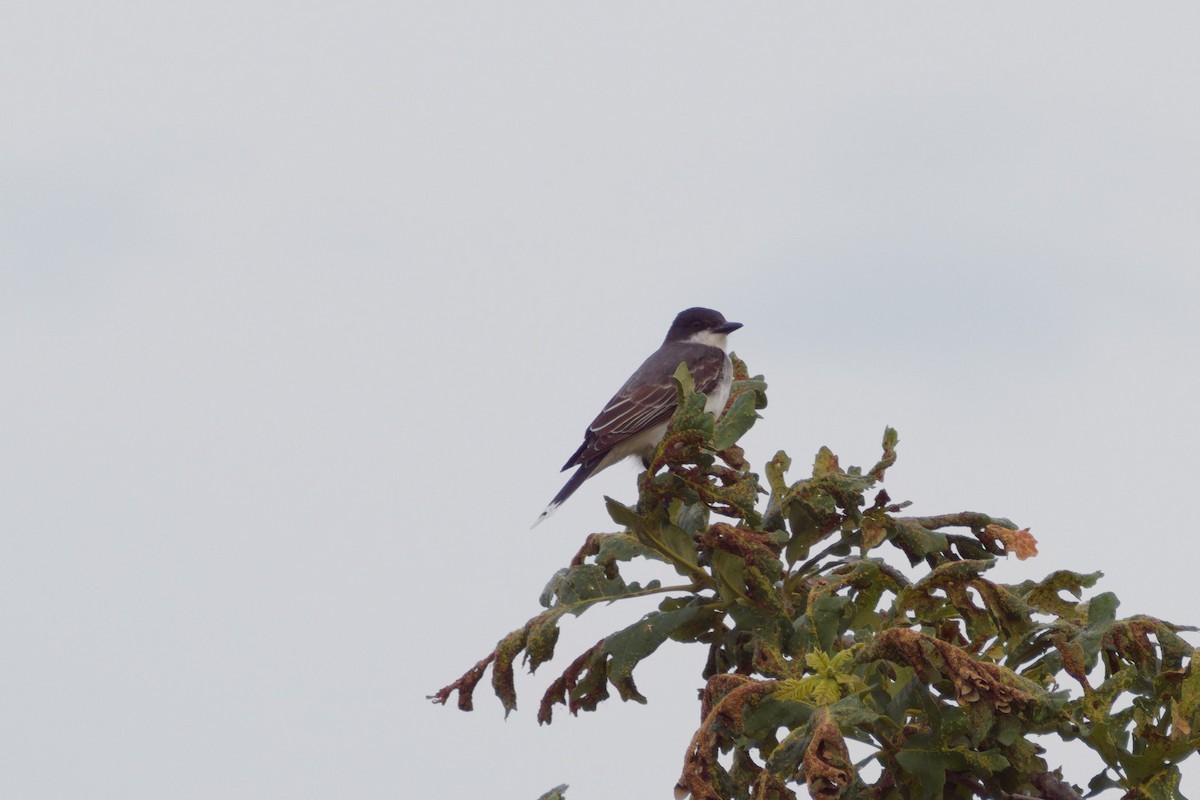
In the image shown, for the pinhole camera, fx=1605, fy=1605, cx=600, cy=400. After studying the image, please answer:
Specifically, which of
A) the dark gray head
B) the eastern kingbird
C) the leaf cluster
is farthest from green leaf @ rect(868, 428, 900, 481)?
the dark gray head

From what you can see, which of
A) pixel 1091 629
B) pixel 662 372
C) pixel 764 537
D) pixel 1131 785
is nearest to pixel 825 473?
pixel 764 537

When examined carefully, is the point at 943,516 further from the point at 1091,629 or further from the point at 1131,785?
the point at 1131,785

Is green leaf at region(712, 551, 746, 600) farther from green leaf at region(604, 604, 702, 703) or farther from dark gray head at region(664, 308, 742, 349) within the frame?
dark gray head at region(664, 308, 742, 349)

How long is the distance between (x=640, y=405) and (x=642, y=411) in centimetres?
7

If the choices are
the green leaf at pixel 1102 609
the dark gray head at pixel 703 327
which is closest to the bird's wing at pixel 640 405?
the dark gray head at pixel 703 327

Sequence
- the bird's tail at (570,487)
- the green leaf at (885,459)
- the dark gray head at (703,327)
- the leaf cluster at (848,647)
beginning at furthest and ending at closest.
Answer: the dark gray head at (703,327), the bird's tail at (570,487), the green leaf at (885,459), the leaf cluster at (848,647)

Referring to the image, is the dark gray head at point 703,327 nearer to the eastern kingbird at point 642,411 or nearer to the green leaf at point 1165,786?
the eastern kingbird at point 642,411

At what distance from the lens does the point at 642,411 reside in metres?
10.6

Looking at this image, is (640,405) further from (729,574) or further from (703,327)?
(729,574)

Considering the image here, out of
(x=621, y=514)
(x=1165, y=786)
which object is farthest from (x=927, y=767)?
(x=621, y=514)

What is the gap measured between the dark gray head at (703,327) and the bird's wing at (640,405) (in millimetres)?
1556

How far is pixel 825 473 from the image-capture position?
4.54 metres

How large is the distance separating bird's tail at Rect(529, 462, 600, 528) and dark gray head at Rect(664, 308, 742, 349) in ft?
8.92

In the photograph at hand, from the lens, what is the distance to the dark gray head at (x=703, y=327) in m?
13.0
